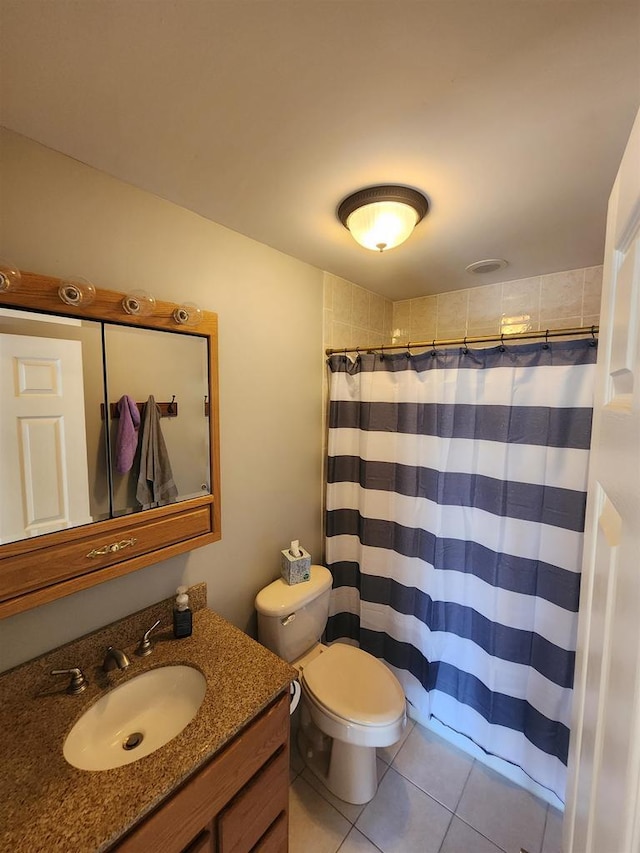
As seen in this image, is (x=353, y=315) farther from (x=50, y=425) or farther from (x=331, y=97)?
(x=50, y=425)

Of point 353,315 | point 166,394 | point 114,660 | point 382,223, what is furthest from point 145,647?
point 353,315

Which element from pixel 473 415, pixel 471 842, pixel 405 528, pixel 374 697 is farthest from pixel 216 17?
pixel 471 842

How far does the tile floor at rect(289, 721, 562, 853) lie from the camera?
48.8 inches

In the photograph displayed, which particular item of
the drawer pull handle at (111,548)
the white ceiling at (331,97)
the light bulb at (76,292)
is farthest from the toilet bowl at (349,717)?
the white ceiling at (331,97)

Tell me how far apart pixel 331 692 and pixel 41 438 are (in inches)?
55.3

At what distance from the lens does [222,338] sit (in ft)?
4.50

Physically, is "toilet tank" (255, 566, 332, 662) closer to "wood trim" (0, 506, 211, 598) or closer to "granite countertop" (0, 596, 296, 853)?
"granite countertop" (0, 596, 296, 853)

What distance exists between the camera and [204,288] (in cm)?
131

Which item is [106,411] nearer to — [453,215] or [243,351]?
[243,351]

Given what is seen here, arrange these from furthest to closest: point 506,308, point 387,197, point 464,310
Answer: point 464,310 → point 506,308 → point 387,197

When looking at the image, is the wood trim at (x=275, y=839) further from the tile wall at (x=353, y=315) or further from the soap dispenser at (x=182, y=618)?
the tile wall at (x=353, y=315)

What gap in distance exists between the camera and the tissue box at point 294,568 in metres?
1.55

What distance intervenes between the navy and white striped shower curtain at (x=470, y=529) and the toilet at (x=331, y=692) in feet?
1.04

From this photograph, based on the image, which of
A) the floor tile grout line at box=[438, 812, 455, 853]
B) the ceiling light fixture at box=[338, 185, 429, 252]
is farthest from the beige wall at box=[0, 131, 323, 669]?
the floor tile grout line at box=[438, 812, 455, 853]
